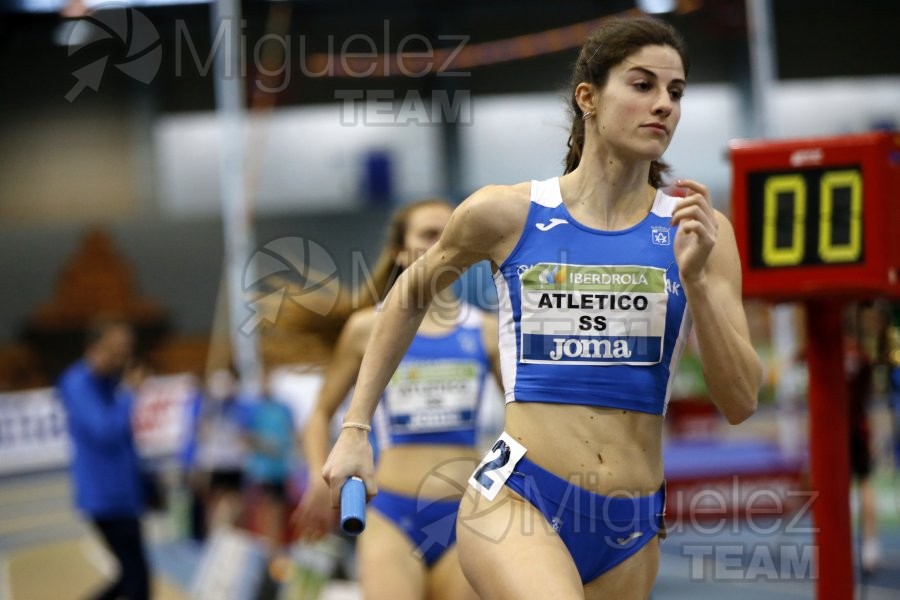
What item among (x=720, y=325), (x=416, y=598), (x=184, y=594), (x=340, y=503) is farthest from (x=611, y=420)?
(x=184, y=594)

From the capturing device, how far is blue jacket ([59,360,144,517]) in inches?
317

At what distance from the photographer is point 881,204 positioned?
4969 millimetres

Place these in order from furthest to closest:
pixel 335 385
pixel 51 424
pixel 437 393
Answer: pixel 51 424 → pixel 335 385 → pixel 437 393

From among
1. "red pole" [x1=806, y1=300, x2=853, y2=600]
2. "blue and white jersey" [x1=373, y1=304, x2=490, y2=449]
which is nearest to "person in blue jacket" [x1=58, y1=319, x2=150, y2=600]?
"blue and white jersey" [x1=373, y1=304, x2=490, y2=449]

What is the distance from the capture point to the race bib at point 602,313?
312 cm

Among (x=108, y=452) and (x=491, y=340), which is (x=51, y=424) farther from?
(x=491, y=340)

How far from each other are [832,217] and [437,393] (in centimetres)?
166

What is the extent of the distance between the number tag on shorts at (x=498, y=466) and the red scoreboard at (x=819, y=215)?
2.23 metres

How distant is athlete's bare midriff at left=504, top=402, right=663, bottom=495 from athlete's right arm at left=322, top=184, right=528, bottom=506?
0.37m

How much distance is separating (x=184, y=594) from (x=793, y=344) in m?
8.63

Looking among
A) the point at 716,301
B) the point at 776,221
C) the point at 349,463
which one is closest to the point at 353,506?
Result: the point at 349,463

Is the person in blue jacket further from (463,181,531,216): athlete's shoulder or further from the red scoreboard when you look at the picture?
(463,181,531,216): athlete's shoulder

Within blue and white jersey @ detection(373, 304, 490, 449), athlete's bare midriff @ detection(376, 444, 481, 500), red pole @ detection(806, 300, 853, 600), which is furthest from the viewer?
red pole @ detection(806, 300, 853, 600)

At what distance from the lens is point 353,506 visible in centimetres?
295
